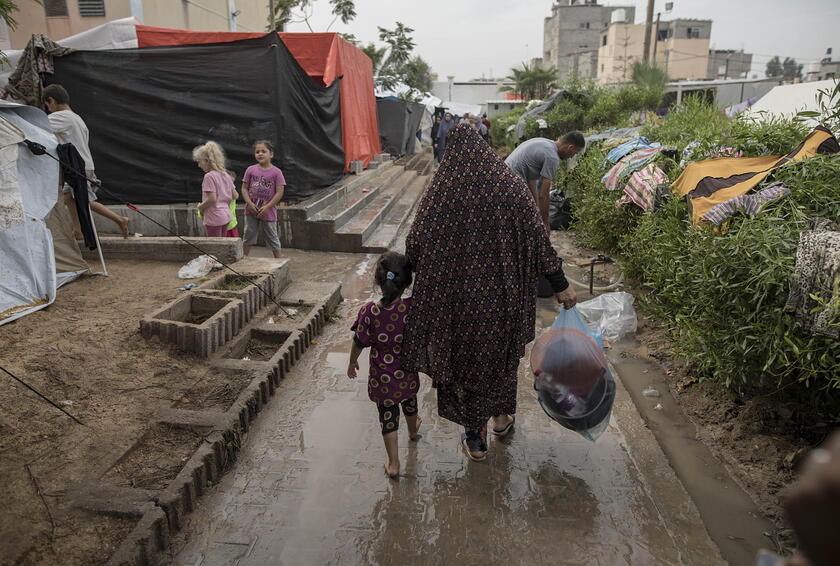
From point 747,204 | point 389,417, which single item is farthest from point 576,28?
point 389,417

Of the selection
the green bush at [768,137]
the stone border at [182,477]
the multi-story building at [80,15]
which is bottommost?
the stone border at [182,477]

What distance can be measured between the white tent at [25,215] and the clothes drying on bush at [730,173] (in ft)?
17.4

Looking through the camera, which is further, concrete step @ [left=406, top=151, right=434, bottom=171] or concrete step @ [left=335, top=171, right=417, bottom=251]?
concrete step @ [left=406, top=151, right=434, bottom=171]

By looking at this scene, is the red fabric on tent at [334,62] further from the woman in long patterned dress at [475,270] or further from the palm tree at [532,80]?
the palm tree at [532,80]

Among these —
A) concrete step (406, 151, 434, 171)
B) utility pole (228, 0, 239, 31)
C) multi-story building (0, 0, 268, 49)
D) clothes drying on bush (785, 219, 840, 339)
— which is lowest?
concrete step (406, 151, 434, 171)

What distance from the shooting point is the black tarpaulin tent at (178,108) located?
752 centimetres

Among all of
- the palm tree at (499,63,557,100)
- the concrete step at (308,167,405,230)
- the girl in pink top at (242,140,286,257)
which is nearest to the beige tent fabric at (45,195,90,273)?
the girl in pink top at (242,140,286,257)

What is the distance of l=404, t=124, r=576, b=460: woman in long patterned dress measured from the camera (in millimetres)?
2633

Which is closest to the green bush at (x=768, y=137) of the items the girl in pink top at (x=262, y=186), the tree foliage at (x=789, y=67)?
the girl in pink top at (x=262, y=186)

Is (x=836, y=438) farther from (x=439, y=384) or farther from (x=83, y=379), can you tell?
(x=83, y=379)

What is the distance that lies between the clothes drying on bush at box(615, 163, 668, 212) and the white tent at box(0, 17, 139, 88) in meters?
7.48

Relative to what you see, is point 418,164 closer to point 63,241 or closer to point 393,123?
point 393,123

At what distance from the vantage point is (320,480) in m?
2.94

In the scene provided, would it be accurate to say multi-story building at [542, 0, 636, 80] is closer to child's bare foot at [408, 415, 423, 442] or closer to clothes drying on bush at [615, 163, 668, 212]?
clothes drying on bush at [615, 163, 668, 212]
